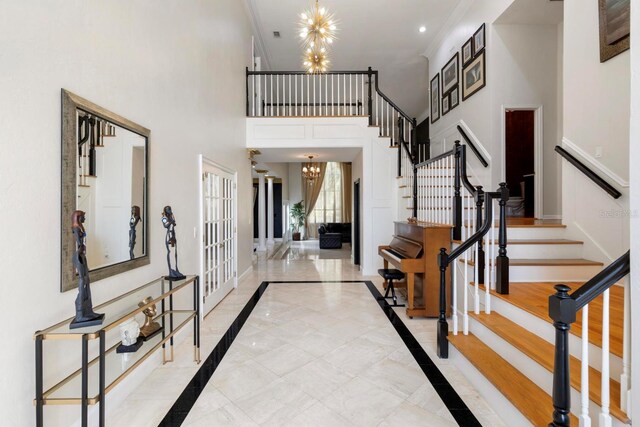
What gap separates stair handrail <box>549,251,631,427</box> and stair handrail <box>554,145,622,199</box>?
2.16m

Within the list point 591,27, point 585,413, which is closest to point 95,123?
point 585,413

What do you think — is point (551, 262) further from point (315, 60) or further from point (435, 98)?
point (435, 98)

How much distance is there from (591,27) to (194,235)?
194 inches

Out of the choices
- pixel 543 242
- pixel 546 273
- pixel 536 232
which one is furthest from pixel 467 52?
pixel 546 273

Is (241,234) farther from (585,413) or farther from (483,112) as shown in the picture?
(585,413)

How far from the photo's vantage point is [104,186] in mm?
1985

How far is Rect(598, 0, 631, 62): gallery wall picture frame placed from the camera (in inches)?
109

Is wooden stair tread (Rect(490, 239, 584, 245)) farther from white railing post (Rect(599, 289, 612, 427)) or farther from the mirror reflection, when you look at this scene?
the mirror reflection

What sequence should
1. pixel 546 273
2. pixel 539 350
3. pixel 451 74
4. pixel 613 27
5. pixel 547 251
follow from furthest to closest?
pixel 451 74
pixel 547 251
pixel 546 273
pixel 613 27
pixel 539 350

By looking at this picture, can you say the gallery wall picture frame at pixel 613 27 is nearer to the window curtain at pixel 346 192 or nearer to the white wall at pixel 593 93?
the white wall at pixel 593 93

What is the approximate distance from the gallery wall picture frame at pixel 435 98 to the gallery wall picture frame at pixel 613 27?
4.27 metres

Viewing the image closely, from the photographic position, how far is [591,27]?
125 inches

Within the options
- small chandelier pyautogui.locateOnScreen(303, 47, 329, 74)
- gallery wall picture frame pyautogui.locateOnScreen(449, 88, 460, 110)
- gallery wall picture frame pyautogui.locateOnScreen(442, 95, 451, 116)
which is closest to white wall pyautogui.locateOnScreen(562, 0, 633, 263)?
gallery wall picture frame pyautogui.locateOnScreen(449, 88, 460, 110)

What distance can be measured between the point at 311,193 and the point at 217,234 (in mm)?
9933
